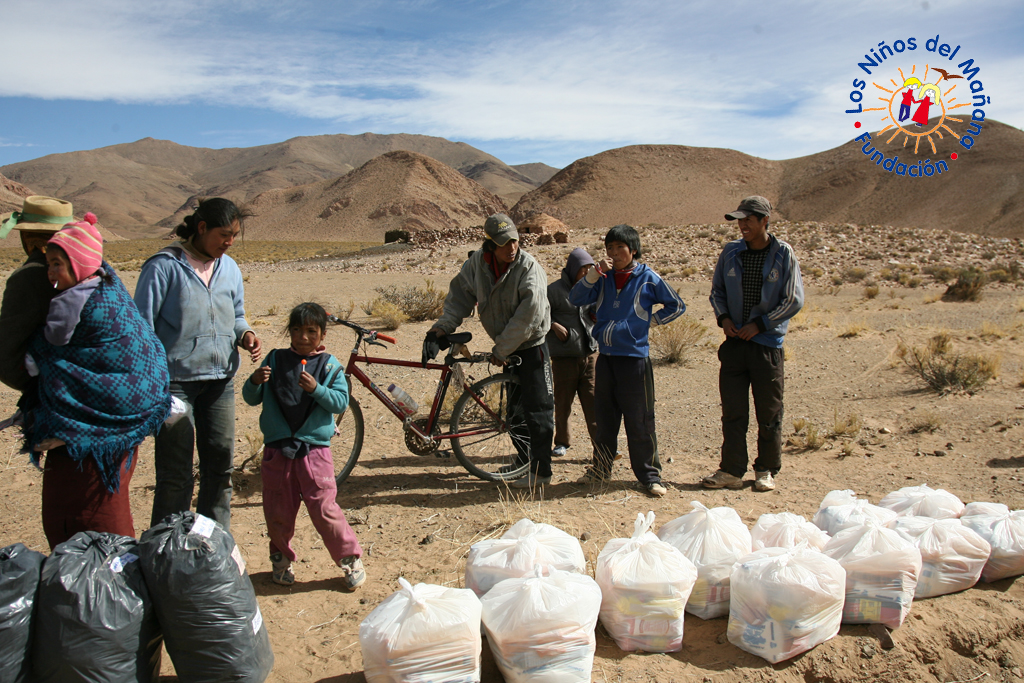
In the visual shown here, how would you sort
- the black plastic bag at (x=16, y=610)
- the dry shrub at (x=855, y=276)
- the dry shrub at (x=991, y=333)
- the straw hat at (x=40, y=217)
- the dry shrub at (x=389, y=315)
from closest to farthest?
1. the black plastic bag at (x=16, y=610)
2. the straw hat at (x=40, y=217)
3. the dry shrub at (x=991, y=333)
4. the dry shrub at (x=389, y=315)
5. the dry shrub at (x=855, y=276)

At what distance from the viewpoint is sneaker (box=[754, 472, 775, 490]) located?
471 cm

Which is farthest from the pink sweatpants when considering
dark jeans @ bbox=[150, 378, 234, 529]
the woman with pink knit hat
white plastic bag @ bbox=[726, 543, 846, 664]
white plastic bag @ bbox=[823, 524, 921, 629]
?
white plastic bag @ bbox=[823, 524, 921, 629]

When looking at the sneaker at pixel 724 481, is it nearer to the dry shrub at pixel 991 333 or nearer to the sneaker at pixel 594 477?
the sneaker at pixel 594 477

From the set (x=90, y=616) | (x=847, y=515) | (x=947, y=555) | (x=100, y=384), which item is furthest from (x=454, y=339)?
(x=947, y=555)

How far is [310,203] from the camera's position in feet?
305

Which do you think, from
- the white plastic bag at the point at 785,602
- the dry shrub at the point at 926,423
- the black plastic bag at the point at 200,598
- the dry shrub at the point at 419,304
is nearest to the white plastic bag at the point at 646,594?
the white plastic bag at the point at 785,602

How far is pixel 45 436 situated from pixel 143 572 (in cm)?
65

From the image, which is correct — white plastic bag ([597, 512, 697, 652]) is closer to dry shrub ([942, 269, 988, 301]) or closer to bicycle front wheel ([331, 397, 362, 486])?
bicycle front wheel ([331, 397, 362, 486])

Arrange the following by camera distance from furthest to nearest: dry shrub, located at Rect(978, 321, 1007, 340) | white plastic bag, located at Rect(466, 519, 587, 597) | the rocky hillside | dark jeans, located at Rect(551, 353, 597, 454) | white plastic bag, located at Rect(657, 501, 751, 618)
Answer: the rocky hillside, dry shrub, located at Rect(978, 321, 1007, 340), dark jeans, located at Rect(551, 353, 597, 454), white plastic bag, located at Rect(657, 501, 751, 618), white plastic bag, located at Rect(466, 519, 587, 597)

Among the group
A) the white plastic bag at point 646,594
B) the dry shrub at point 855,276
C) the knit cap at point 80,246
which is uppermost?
the knit cap at point 80,246

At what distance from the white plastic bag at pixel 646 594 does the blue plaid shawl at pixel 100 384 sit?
6.48 feet

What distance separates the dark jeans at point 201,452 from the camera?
124 inches

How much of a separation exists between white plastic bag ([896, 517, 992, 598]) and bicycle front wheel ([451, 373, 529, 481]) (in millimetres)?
2480

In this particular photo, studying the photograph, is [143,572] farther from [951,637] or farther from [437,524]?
[951,637]
